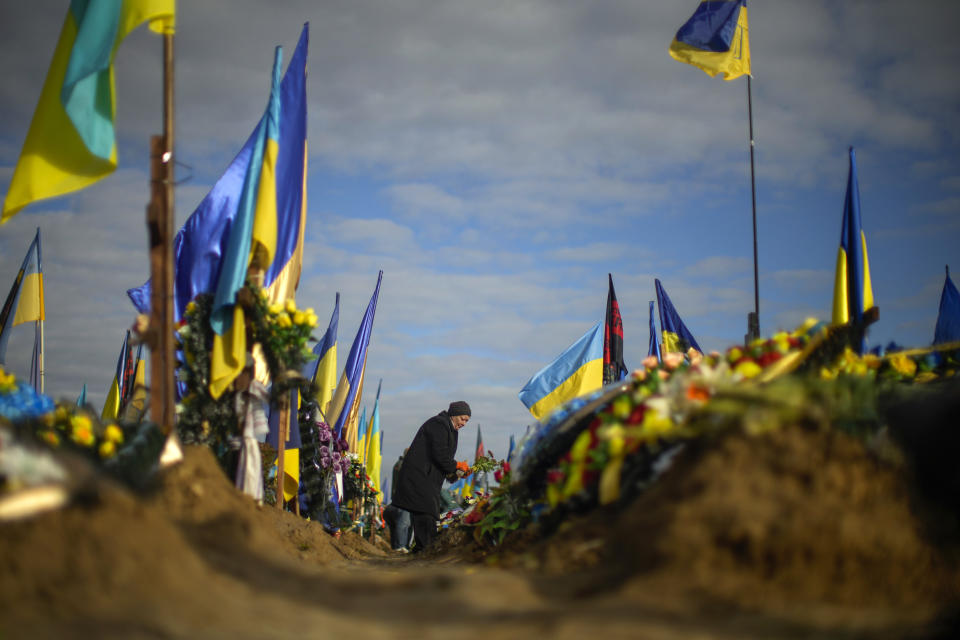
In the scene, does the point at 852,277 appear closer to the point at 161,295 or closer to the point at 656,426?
the point at 656,426

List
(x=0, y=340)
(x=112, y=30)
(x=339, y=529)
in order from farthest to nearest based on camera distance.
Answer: (x=0, y=340) < (x=339, y=529) < (x=112, y=30)

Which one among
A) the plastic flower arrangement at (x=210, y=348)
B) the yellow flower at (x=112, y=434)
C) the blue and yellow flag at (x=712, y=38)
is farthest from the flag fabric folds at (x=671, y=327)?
the yellow flower at (x=112, y=434)

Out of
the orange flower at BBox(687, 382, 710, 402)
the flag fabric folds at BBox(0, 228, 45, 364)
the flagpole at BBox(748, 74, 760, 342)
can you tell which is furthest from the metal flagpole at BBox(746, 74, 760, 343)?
the flag fabric folds at BBox(0, 228, 45, 364)

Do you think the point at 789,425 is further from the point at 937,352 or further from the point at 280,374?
the point at 280,374

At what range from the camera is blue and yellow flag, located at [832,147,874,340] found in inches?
359

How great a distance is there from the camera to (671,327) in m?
14.7

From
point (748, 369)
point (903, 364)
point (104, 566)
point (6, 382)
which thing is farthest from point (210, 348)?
point (903, 364)

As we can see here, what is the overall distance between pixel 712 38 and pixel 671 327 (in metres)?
5.42

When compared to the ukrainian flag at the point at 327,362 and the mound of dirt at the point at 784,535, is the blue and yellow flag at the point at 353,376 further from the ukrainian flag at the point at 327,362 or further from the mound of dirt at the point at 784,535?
the mound of dirt at the point at 784,535

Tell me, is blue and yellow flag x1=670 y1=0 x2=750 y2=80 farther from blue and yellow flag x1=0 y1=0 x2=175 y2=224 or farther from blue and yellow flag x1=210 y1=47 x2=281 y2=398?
blue and yellow flag x1=0 y1=0 x2=175 y2=224

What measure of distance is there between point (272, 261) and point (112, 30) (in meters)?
2.75

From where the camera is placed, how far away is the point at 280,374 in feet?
26.9

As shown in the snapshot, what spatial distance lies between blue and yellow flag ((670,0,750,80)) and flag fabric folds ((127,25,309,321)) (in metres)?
5.74

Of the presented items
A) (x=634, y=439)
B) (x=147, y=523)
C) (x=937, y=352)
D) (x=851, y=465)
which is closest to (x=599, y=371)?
(x=937, y=352)
